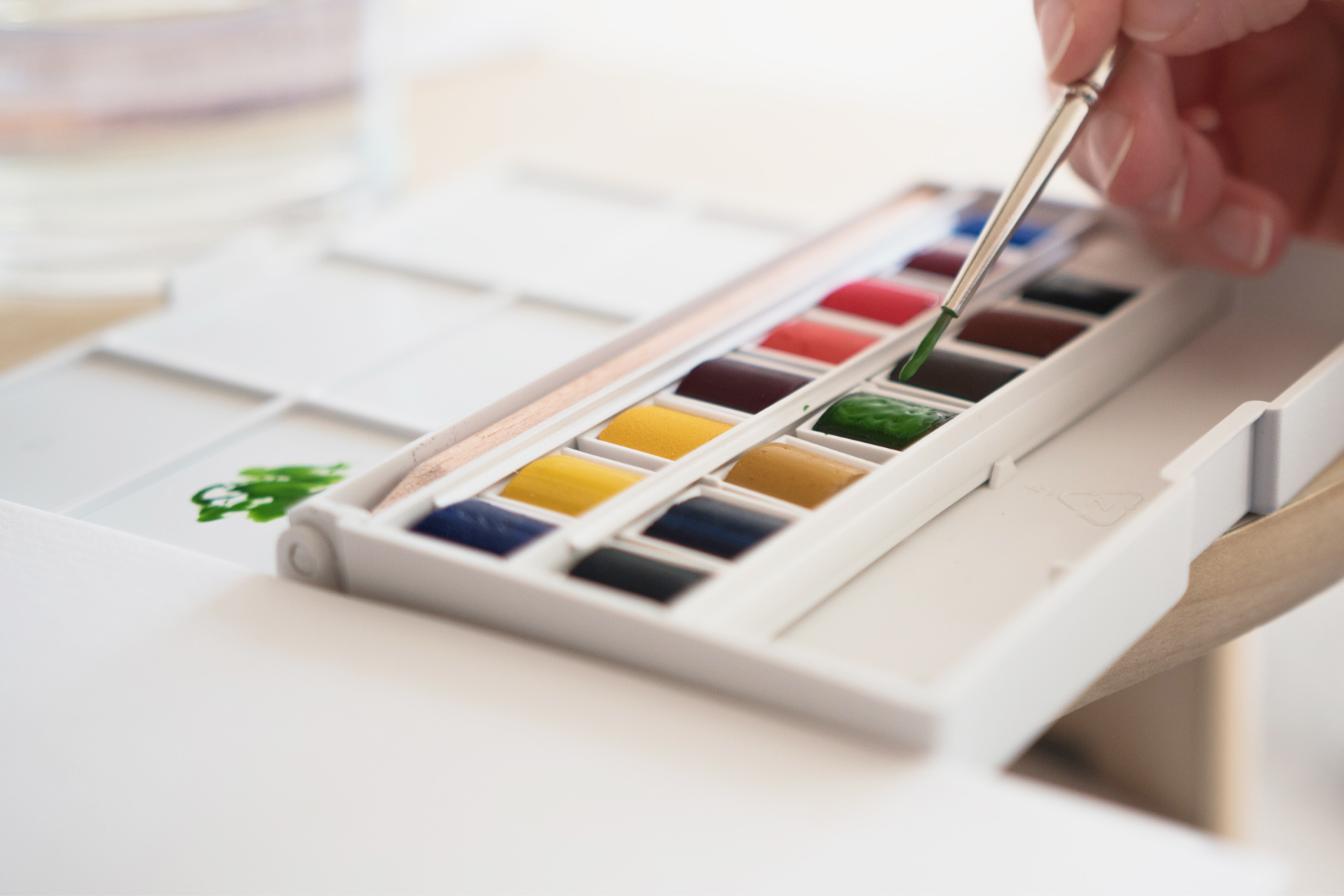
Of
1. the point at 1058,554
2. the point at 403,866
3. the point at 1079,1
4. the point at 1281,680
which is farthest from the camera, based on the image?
the point at 1281,680

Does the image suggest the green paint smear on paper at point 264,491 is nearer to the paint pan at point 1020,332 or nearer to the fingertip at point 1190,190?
the paint pan at point 1020,332

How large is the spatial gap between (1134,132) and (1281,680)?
0.75 metres

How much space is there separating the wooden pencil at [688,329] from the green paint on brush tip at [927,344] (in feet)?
0.32

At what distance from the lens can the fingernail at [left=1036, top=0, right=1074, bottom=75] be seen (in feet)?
2.01

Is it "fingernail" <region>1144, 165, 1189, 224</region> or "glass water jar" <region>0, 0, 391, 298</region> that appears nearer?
"fingernail" <region>1144, 165, 1189, 224</region>

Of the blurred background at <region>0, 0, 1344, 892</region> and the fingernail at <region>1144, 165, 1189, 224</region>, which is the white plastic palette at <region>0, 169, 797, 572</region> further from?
the fingernail at <region>1144, 165, 1189, 224</region>

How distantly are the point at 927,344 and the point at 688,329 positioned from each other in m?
0.11

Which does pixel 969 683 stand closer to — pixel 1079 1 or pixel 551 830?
pixel 551 830

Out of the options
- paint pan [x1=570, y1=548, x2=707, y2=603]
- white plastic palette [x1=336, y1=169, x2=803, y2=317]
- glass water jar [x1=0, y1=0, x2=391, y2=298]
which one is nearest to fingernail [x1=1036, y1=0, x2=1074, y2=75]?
white plastic palette [x1=336, y1=169, x2=803, y2=317]

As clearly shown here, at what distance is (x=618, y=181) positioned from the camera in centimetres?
95

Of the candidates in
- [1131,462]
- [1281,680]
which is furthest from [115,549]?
[1281,680]

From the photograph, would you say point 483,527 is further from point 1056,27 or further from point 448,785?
point 1056,27

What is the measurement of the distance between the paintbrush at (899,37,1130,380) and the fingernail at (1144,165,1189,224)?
3.3 inches

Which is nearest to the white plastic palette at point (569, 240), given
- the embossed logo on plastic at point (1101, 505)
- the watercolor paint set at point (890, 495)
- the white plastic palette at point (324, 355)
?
the white plastic palette at point (324, 355)
